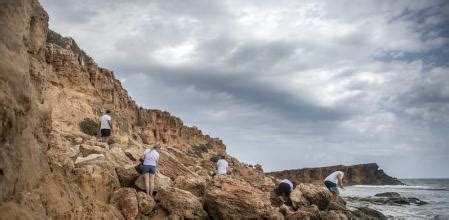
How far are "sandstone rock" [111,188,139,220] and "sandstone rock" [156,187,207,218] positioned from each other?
114cm

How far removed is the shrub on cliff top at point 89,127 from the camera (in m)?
20.2

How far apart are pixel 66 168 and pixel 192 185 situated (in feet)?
17.5

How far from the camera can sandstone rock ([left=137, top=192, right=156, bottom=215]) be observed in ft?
35.0

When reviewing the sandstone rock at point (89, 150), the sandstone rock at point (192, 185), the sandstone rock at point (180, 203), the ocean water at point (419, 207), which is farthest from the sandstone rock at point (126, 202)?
the ocean water at point (419, 207)

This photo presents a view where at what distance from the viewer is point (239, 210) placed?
468 inches

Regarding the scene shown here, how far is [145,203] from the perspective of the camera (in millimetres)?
10734

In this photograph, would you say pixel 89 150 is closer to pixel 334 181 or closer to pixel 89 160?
pixel 89 160

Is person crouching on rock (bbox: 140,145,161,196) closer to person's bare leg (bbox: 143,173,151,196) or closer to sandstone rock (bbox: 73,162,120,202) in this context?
person's bare leg (bbox: 143,173,151,196)

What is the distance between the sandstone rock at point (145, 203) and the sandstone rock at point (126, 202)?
10.3 inches

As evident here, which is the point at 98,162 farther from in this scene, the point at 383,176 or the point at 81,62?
the point at 383,176

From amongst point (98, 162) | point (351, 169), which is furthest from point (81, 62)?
point (351, 169)

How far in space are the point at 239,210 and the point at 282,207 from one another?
2.71 metres

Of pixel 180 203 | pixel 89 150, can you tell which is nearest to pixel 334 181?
pixel 180 203

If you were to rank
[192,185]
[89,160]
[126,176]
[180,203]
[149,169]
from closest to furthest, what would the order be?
[89,160] < [180,203] < [149,169] < [126,176] < [192,185]
